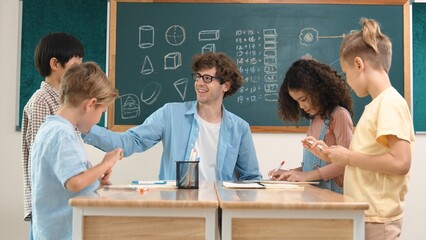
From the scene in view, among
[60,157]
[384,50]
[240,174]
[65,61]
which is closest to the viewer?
[60,157]

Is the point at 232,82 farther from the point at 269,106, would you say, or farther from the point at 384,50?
the point at 384,50

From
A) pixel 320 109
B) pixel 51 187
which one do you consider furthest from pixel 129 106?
pixel 51 187

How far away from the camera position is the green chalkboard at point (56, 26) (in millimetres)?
3629

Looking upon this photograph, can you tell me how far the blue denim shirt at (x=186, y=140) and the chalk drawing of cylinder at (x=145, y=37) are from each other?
2.66 feet

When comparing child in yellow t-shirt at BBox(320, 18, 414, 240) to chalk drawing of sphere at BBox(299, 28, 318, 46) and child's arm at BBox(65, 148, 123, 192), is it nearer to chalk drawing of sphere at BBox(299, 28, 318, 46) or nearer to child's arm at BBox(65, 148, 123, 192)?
child's arm at BBox(65, 148, 123, 192)

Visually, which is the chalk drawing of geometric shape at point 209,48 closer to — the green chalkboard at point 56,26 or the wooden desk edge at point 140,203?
the green chalkboard at point 56,26

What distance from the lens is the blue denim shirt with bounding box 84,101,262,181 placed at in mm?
2891

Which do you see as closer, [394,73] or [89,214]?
[89,214]

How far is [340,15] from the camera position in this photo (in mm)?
3631

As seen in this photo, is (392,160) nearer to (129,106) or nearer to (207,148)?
(207,148)

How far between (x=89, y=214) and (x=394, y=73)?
282cm

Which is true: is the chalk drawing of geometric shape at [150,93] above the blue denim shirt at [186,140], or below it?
above

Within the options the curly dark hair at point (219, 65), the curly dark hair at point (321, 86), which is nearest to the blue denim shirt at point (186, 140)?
the curly dark hair at point (219, 65)

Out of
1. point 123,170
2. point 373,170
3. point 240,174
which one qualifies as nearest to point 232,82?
point 240,174
